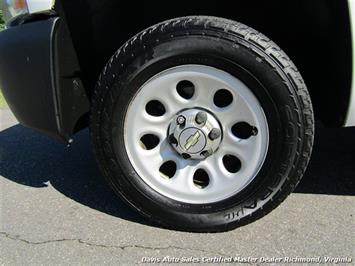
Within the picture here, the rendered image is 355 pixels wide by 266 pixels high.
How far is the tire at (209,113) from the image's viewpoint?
2367mm

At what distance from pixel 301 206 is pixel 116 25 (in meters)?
1.43

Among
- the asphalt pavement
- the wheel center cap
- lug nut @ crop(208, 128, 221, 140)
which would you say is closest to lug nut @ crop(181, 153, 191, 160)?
the wheel center cap

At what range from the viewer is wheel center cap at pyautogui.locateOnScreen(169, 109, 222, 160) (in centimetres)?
252

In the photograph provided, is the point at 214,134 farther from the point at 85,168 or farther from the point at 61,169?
the point at 61,169

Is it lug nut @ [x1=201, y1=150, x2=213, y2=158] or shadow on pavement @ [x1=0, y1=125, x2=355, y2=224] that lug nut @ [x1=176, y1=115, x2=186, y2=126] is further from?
shadow on pavement @ [x1=0, y1=125, x2=355, y2=224]

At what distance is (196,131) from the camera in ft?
8.25

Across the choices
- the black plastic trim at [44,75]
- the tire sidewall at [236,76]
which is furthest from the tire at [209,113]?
the black plastic trim at [44,75]

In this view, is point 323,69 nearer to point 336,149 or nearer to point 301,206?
point 301,206

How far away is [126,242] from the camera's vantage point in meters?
2.54

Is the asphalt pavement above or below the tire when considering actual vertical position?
below

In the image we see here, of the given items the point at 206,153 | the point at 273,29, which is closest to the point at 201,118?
the point at 206,153

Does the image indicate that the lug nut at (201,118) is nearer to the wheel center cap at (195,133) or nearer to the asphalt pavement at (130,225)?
the wheel center cap at (195,133)

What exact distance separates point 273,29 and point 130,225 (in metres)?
1.31

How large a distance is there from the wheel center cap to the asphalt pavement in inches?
17.1
